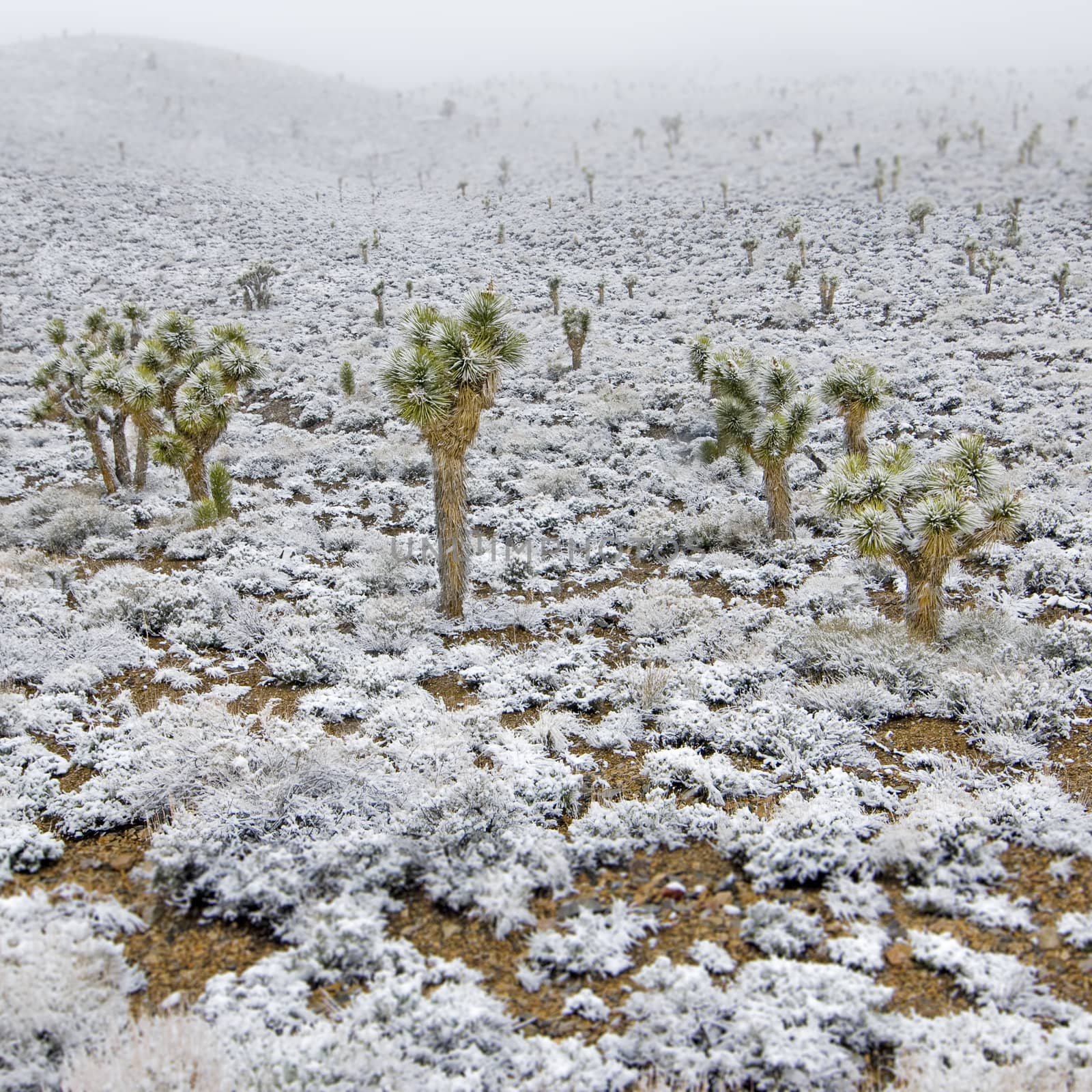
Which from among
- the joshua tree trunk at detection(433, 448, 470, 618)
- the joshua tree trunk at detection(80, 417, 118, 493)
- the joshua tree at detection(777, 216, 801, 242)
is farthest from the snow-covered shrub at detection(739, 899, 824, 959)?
the joshua tree at detection(777, 216, 801, 242)

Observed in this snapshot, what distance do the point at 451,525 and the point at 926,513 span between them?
27.6ft

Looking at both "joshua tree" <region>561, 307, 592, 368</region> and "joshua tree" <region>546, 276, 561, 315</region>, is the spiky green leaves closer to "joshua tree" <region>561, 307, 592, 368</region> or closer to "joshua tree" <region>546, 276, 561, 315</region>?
"joshua tree" <region>561, 307, 592, 368</region>

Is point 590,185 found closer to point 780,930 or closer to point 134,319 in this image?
point 134,319

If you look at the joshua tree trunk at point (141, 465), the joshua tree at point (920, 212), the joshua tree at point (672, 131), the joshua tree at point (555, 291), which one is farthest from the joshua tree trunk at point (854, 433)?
the joshua tree at point (672, 131)

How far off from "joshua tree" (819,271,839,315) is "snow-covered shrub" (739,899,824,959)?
39959 mm

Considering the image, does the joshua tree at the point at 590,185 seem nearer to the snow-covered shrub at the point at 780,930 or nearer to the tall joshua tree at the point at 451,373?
the tall joshua tree at the point at 451,373

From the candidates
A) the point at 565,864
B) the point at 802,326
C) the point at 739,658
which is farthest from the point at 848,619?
the point at 802,326

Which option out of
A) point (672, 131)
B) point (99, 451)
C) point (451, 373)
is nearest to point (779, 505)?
point (451, 373)

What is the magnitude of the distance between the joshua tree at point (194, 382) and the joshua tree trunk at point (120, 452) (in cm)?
136

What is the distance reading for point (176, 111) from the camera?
295 feet

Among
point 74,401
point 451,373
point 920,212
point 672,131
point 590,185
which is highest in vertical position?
point 672,131

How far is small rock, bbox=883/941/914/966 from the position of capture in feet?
20.7

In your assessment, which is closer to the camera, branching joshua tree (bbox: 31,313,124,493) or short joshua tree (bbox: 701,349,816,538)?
short joshua tree (bbox: 701,349,816,538)

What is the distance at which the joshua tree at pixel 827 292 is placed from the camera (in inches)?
1623
